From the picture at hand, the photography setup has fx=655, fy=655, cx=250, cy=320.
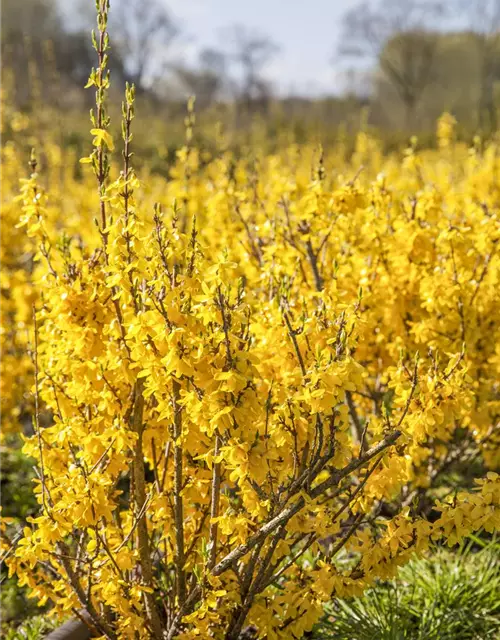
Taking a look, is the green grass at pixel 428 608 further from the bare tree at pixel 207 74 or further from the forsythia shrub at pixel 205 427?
the bare tree at pixel 207 74

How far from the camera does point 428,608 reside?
280 centimetres

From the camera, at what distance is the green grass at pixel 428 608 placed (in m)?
2.66

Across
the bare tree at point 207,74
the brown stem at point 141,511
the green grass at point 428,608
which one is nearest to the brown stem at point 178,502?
the brown stem at point 141,511

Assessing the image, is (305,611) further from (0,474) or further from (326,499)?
(0,474)

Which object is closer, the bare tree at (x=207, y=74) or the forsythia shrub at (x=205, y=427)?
the forsythia shrub at (x=205, y=427)

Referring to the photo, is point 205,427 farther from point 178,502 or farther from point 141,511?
point 141,511

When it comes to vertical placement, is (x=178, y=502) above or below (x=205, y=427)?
below

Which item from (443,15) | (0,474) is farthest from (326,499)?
(443,15)

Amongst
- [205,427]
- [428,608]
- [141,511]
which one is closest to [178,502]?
[141,511]

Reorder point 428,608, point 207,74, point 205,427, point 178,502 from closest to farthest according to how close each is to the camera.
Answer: point 205,427 → point 178,502 → point 428,608 → point 207,74

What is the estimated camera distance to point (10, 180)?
6.44 m

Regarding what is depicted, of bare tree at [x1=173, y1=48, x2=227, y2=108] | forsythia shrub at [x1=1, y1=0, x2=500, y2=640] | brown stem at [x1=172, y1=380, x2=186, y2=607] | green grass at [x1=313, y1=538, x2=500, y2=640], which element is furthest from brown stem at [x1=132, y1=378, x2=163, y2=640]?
bare tree at [x1=173, y1=48, x2=227, y2=108]

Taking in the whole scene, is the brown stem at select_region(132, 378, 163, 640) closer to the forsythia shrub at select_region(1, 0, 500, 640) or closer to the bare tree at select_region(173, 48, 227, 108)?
the forsythia shrub at select_region(1, 0, 500, 640)

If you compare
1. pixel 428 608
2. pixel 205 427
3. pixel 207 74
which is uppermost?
pixel 207 74
